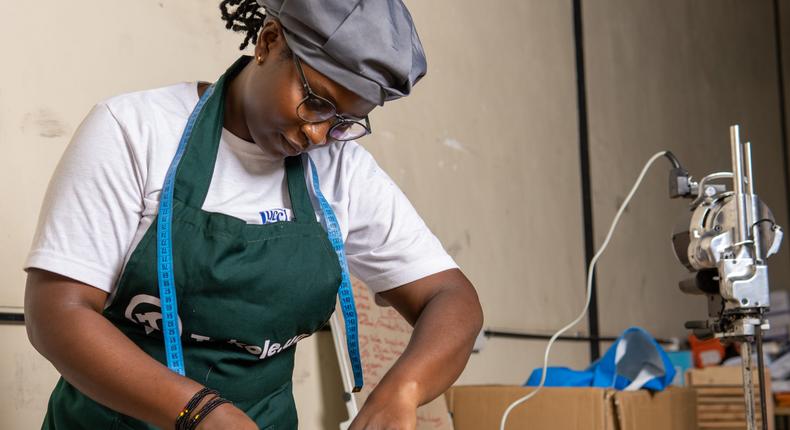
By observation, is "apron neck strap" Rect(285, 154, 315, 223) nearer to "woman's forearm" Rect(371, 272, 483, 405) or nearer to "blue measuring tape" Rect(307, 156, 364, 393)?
"blue measuring tape" Rect(307, 156, 364, 393)

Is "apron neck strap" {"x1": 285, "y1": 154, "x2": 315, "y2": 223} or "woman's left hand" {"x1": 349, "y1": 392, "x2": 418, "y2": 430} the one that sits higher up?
"apron neck strap" {"x1": 285, "y1": 154, "x2": 315, "y2": 223}

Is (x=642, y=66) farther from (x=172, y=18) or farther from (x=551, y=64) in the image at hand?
(x=172, y=18)

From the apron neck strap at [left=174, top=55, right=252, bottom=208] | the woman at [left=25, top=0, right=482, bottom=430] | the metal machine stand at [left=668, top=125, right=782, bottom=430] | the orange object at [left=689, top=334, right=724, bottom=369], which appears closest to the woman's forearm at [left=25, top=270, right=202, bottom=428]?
the woman at [left=25, top=0, right=482, bottom=430]

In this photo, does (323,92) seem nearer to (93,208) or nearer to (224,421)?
(93,208)

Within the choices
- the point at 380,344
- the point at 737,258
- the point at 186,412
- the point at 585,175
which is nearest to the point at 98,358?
the point at 186,412

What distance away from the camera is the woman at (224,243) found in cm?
113

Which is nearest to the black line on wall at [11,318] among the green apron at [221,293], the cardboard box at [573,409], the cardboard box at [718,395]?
the green apron at [221,293]

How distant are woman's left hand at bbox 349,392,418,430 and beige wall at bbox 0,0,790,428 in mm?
916

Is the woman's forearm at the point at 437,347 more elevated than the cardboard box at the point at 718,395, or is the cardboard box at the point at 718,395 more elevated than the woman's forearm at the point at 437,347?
the woman's forearm at the point at 437,347

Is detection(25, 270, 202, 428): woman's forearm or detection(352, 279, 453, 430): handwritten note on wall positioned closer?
detection(25, 270, 202, 428): woman's forearm

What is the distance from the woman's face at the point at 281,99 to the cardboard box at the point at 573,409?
1448 mm

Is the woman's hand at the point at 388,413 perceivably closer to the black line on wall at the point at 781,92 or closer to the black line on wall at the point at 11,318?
the black line on wall at the point at 11,318

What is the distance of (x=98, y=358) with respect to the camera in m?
1.10

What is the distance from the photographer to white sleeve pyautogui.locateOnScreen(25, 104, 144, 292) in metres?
1.14
